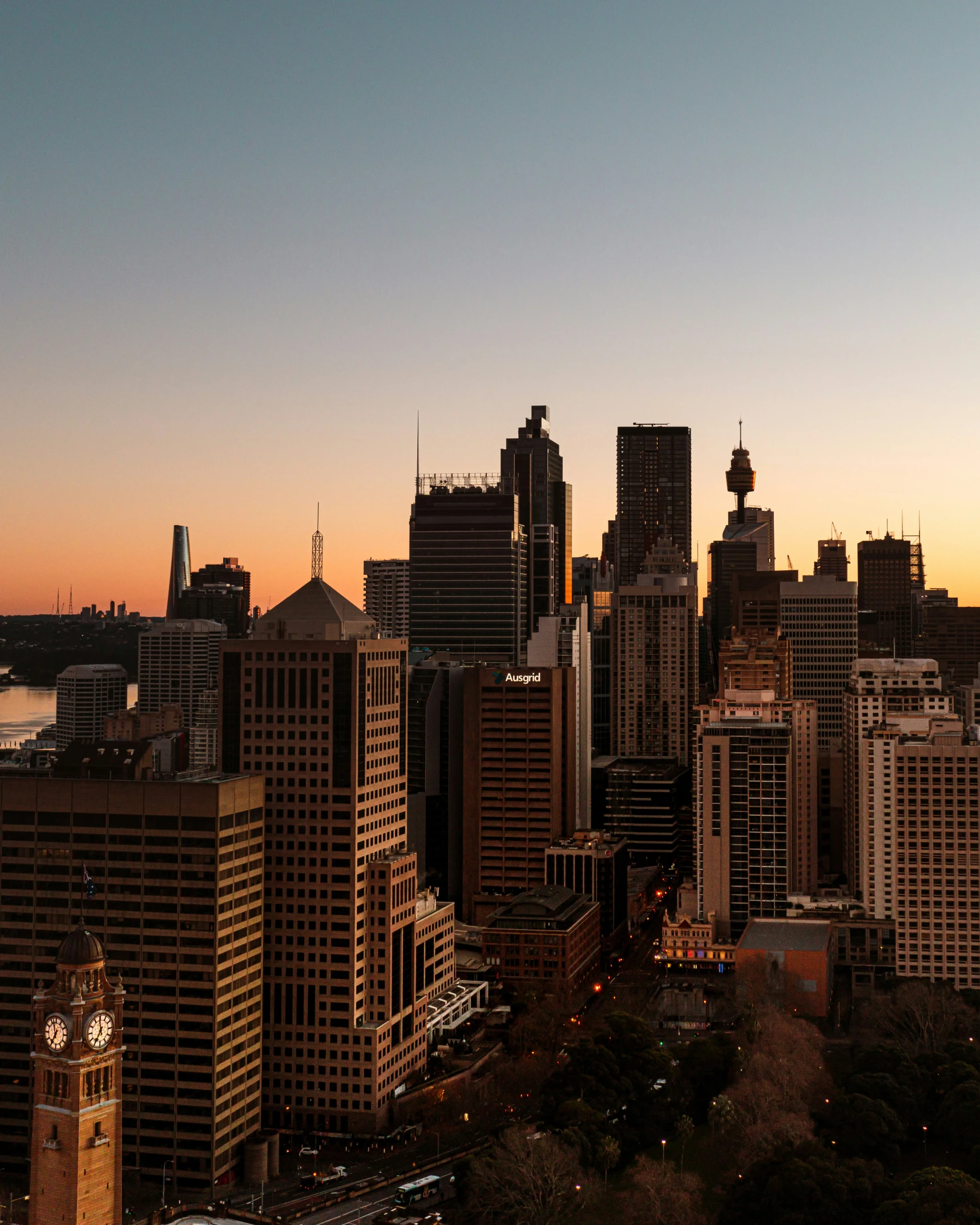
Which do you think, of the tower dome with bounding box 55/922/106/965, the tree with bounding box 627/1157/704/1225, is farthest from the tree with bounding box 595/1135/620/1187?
the tower dome with bounding box 55/922/106/965

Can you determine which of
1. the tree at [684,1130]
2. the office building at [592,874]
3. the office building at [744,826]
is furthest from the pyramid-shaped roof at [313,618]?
the office building at [744,826]

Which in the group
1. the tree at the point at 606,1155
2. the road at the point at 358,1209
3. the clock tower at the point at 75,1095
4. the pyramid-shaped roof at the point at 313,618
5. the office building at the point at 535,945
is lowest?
the road at the point at 358,1209

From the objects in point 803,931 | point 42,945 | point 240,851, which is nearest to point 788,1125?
point 240,851

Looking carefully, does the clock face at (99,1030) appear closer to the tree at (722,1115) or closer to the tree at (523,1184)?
the tree at (523,1184)

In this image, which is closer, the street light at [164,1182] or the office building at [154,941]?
the street light at [164,1182]

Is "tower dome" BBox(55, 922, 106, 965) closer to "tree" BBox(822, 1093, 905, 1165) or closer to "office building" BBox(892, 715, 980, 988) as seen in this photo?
"tree" BBox(822, 1093, 905, 1165)

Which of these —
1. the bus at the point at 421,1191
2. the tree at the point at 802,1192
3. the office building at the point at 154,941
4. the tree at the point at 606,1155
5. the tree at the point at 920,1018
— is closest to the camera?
the tree at the point at 802,1192

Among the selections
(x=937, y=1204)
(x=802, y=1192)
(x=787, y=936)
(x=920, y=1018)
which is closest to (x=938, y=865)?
(x=787, y=936)

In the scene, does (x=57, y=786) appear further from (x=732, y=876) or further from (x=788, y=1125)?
(x=732, y=876)
